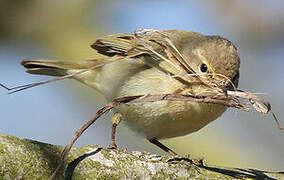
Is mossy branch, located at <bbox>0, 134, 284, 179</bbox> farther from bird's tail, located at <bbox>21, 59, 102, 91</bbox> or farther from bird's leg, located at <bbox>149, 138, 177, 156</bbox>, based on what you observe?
bird's tail, located at <bbox>21, 59, 102, 91</bbox>

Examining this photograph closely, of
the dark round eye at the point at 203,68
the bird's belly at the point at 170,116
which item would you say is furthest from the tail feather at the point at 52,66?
the dark round eye at the point at 203,68

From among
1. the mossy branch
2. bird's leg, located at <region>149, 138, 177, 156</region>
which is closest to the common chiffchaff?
bird's leg, located at <region>149, 138, 177, 156</region>

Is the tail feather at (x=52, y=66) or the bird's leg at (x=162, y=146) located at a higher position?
the tail feather at (x=52, y=66)

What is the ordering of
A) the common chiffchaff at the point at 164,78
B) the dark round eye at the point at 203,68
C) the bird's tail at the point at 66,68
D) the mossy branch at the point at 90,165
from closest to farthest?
the mossy branch at the point at 90,165, the common chiffchaff at the point at 164,78, the dark round eye at the point at 203,68, the bird's tail at the point at 66,68

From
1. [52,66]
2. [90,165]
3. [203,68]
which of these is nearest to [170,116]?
[203,68]

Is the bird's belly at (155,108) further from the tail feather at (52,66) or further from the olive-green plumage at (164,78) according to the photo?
the tail feather at (52,66)
